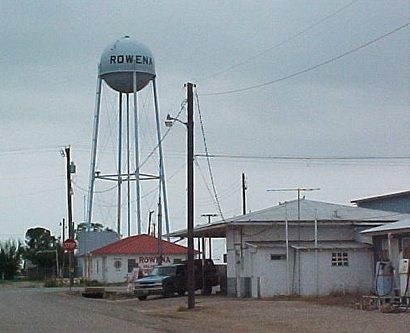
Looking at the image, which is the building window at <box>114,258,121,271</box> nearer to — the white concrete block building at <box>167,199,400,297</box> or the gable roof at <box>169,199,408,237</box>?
the gable roof at <box>169,199,408,237</box>

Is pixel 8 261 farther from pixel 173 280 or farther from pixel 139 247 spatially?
pixel 173 280

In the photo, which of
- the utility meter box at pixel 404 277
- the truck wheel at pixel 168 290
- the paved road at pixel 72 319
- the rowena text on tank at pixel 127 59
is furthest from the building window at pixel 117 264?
the utility meter box at pixel 404 277

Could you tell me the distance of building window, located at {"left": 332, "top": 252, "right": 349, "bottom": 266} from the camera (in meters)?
43.2

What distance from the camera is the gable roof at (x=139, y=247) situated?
78812 millimetres

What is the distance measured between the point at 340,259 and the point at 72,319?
15.4 m

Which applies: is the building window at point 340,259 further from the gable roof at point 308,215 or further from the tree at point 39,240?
the tree at point 39,240

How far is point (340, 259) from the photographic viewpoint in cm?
4328

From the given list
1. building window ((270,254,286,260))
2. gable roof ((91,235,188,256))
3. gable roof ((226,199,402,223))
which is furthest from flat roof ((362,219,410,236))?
gable roof ((91,235,188,256))

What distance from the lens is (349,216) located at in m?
46.3

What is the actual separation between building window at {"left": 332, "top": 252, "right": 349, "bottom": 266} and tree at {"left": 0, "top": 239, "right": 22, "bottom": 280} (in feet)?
232

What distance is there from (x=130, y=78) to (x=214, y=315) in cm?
3308

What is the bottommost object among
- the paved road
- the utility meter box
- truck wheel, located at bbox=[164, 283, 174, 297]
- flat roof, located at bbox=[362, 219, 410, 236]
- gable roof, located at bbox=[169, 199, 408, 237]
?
the paved road

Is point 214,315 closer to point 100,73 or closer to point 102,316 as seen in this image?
point 102,316

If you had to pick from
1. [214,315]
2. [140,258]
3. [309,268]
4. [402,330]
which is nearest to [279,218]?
[309,268]
